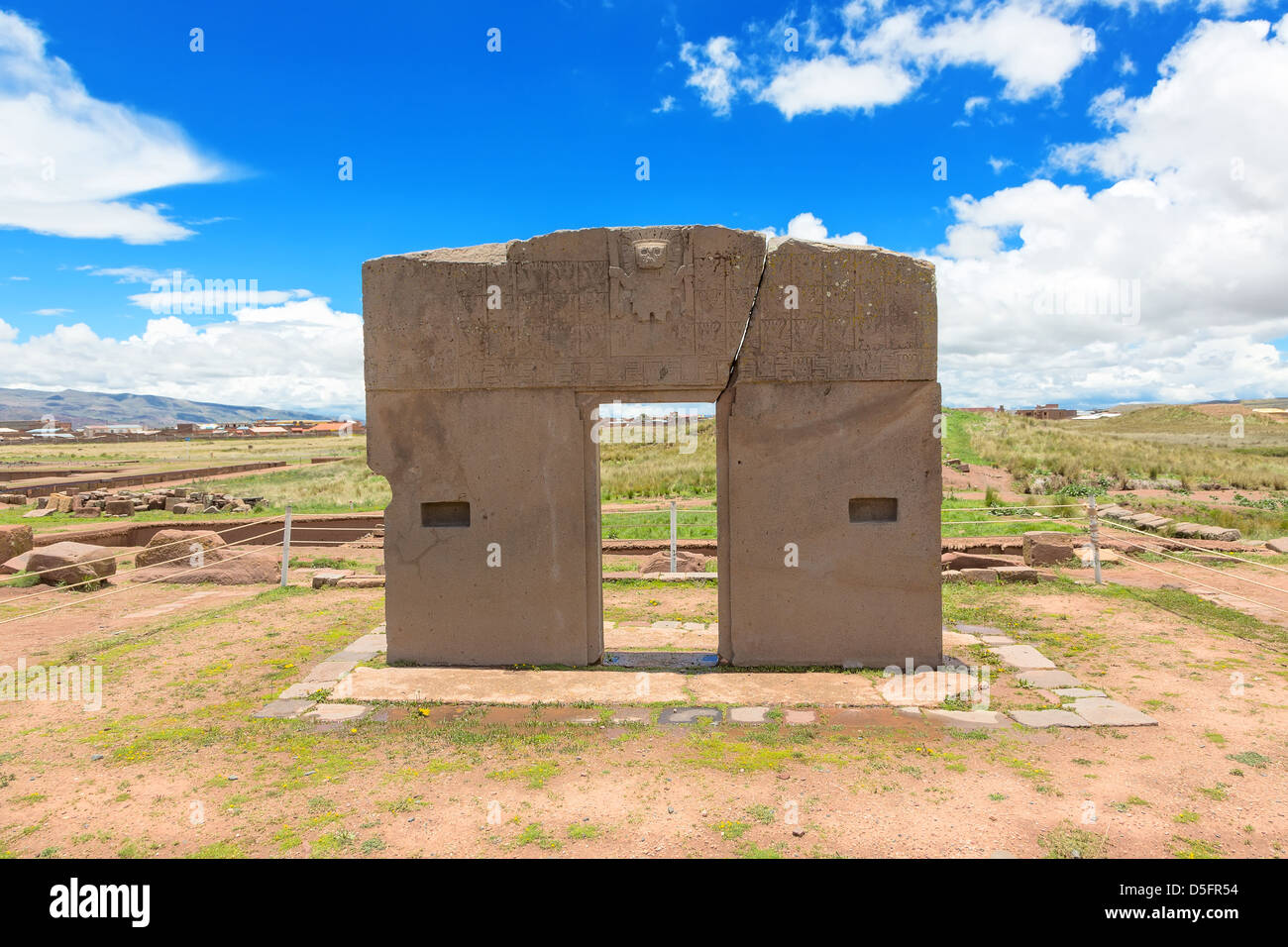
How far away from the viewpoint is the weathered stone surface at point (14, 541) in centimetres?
1229

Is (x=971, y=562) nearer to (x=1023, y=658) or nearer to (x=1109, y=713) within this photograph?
(x=1023, y=658)

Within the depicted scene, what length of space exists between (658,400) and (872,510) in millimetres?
2150

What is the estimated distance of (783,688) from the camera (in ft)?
20.0

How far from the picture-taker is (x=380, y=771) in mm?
4785

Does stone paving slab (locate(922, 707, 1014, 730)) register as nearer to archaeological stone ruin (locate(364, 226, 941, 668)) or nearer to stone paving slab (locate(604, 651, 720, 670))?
archaeological stone ruin (locate(364, 226, 941, 668))

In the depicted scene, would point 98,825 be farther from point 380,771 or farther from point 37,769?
point 380,771

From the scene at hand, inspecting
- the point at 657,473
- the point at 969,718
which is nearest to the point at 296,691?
the point at 969,718

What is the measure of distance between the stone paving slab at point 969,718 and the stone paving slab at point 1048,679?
89cm

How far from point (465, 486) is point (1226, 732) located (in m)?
6.12

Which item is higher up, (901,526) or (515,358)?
(515,358)

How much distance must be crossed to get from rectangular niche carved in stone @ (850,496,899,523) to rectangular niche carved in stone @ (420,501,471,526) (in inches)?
137

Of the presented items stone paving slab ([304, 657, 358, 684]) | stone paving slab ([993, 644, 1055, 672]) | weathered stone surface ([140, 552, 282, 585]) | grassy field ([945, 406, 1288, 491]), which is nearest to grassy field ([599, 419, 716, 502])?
weathered stone surface ([140, 552, 282, 585])
